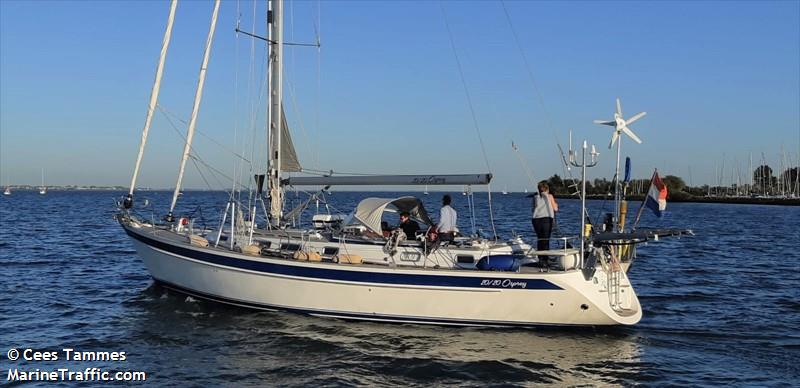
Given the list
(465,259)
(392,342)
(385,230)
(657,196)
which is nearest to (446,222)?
(465,259)

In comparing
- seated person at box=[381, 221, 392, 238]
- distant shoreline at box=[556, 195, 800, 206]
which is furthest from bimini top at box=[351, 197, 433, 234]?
distant shoreline at box=[556, 195, 800, 206]

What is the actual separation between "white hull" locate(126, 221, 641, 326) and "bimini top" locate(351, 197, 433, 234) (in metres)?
2.09

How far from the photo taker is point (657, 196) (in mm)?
14359

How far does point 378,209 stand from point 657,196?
20.4 ft

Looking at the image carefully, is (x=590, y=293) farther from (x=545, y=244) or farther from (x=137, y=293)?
(x=137, y=293)

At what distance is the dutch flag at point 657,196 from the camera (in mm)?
14258

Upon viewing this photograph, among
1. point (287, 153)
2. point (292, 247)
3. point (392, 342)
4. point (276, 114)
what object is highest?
point (276, 114)

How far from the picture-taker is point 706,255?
31.0m

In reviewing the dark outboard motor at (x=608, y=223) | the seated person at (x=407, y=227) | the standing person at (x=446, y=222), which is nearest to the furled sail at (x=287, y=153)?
the seated person at (x=407, y=227)

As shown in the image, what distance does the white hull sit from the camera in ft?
46.0

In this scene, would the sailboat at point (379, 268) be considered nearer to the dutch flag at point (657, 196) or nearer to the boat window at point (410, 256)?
the boat window at point (410, 256)

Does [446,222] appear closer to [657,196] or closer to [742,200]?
[657,196]

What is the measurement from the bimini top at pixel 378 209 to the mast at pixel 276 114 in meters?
2.60

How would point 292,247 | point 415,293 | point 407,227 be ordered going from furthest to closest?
point 407,227, point 292,247, point 415,293
